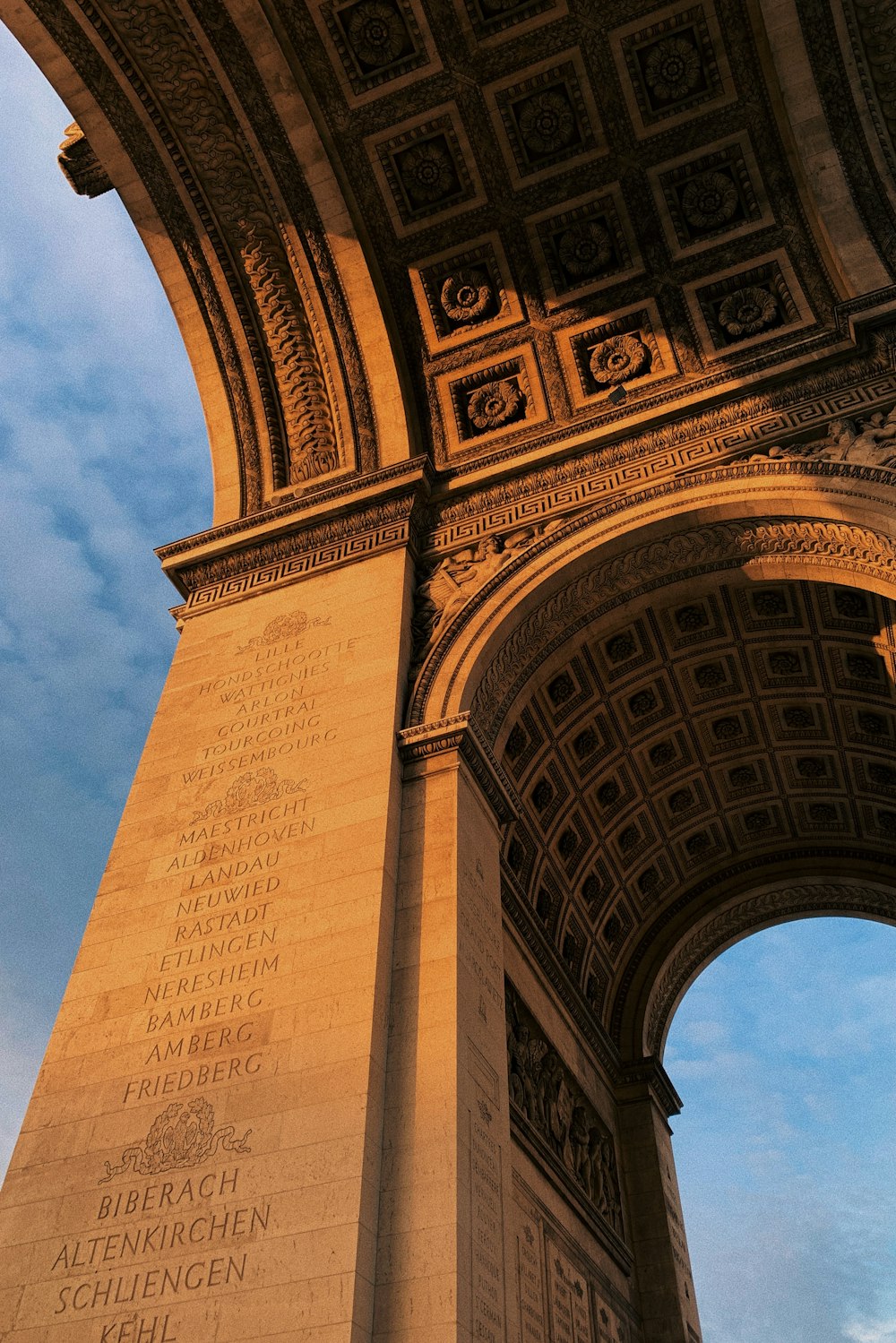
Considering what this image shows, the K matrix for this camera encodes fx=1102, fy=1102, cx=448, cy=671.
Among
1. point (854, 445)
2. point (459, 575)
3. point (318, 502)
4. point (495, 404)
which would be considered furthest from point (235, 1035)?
point (495, 404)

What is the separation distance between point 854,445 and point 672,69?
5.70 meters

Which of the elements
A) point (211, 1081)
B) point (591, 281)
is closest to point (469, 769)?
point (211, 1081)

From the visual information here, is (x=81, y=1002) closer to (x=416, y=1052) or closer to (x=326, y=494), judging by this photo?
(x=416, y=1052)

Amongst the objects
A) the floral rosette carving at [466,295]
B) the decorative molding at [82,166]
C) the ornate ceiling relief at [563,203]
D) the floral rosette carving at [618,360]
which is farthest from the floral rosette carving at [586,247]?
the decorative molding at [82,166]

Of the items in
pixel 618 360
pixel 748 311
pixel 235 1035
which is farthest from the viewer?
pixel 618 360

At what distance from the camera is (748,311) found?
1340 centimetres

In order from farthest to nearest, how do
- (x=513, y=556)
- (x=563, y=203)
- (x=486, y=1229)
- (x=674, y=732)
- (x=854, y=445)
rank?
(x=674, y=732) → (x=563, y=203) → (x=513, y=556) → (x=854, y=445) → (x=486, y=1229)

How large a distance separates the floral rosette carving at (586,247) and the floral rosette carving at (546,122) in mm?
1036

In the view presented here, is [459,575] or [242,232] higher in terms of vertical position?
[242,232]

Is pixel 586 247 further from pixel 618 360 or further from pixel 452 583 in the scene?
pixel 452 583

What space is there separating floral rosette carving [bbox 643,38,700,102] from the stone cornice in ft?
18.1

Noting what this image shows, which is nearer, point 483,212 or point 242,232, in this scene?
point 483,212

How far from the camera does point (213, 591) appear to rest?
45.0 feet

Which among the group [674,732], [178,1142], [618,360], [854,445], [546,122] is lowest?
[178,1142]
